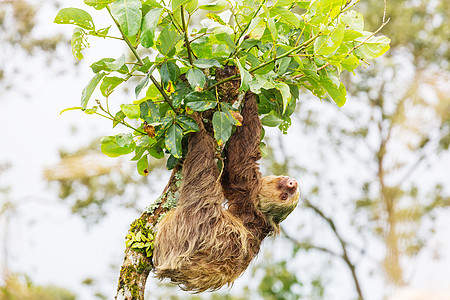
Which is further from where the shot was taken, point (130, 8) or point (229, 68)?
point (229, 68)

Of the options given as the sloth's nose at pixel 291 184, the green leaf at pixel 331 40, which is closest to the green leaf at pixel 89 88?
the green leaf at pixel 331 40

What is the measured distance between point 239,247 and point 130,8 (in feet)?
7.77

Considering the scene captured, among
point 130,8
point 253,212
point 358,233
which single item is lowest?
point 358,233

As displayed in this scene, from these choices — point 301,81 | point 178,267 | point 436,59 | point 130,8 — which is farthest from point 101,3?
point 436,59

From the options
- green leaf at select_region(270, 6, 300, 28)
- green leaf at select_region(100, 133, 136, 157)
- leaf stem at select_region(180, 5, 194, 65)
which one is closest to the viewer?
leaf stem at select_region(180, 5, 194, 65)

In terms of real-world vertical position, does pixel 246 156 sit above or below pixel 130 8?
below

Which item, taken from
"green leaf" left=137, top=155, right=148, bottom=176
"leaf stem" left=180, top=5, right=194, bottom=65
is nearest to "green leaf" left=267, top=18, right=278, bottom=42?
"leaf stem" left=180, top=5, right=194, bottom=65

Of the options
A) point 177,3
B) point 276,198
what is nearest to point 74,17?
point 177,3

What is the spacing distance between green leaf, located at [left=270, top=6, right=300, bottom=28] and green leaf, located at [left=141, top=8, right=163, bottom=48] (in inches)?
33.0

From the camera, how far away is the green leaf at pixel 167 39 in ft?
10.8

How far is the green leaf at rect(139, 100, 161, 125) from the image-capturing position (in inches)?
142

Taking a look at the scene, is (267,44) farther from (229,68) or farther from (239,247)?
(239,247)

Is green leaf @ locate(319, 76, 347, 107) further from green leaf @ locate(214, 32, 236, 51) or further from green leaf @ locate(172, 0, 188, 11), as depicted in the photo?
green leaf @ locate(172, 0, 188, 11)

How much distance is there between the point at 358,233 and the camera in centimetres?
1647
